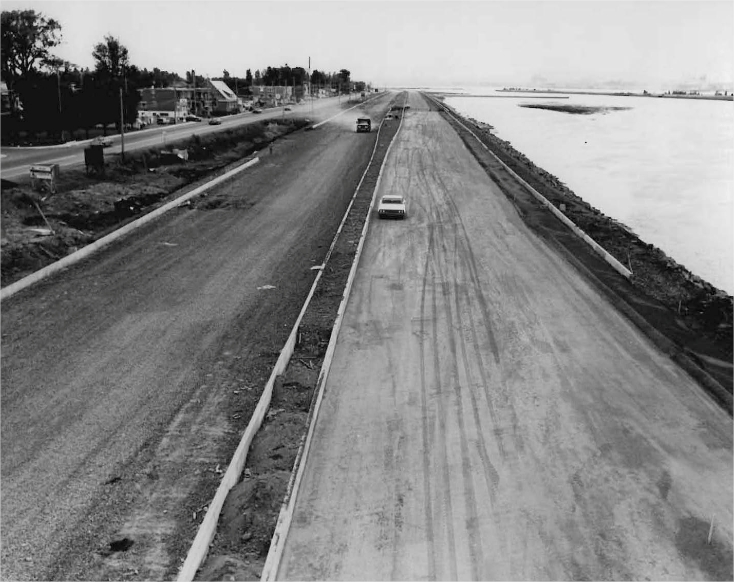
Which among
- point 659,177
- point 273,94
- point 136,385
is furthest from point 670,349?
point 273,94

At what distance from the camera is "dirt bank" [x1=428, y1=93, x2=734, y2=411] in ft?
57.6

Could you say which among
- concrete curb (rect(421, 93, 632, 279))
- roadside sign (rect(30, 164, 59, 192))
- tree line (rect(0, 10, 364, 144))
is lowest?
concrete curb (rect(421, 93, 632, 279))

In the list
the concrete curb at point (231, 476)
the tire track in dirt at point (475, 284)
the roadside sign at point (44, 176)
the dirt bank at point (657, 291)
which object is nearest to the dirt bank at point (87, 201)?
the roadside sign at point (44, 176)

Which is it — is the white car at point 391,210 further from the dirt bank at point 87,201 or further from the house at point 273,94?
the house at point 273,94

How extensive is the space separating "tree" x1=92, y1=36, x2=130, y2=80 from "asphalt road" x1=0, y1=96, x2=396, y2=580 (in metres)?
87.2

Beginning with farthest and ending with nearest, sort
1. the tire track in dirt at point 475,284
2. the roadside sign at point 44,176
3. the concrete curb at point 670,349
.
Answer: the roadside sign at point 44,176, the concrete curb at point 670,349, the tire track in dirt at point 475,284

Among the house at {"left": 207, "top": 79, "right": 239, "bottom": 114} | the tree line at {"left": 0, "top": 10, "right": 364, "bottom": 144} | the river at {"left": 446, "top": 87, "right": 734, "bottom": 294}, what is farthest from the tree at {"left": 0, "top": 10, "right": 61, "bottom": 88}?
the river at {"left": 446, "top": 87, "right": 734, "bottom": 294}

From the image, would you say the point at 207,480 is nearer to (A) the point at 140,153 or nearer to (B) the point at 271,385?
(B) the point at 271,385

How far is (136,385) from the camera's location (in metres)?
15.6

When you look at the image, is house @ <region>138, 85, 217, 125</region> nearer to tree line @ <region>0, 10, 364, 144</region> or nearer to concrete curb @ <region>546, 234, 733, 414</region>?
tree line @ <region>0, 10, 364, 144</region>

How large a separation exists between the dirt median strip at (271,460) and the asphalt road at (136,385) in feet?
2.00

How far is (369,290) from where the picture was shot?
22.7 metres

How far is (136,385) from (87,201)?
22.3 metres

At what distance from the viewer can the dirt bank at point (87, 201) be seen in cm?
2523
